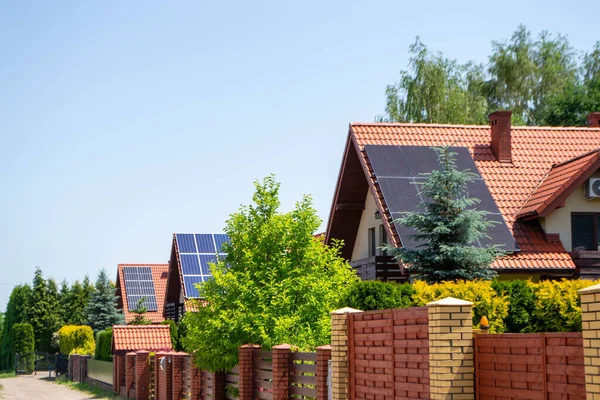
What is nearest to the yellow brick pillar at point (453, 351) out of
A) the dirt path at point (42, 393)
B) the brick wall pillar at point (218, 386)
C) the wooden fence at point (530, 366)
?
the wooden fence at point (530, 366)

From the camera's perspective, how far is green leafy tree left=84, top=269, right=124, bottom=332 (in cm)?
5956

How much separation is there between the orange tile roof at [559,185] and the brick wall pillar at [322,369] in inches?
474

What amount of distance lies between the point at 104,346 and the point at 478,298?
2553 cm

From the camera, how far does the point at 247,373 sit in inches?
731

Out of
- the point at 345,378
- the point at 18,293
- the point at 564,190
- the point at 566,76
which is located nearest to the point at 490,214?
the point at 564,190

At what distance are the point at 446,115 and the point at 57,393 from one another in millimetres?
22237

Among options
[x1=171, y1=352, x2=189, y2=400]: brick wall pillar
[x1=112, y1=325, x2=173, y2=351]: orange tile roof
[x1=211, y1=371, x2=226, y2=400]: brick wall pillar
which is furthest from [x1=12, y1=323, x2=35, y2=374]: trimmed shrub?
[x1=211, y1=371, x2=226, y2=400]: brick wall pillar

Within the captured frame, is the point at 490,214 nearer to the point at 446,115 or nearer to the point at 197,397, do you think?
the point at 197,397

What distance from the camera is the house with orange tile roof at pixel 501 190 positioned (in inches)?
970

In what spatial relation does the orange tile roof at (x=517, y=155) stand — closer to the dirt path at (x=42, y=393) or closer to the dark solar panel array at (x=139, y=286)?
the dirt path at (x=42, y=393)

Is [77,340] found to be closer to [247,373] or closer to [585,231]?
[585,231]

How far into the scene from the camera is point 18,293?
7325cm

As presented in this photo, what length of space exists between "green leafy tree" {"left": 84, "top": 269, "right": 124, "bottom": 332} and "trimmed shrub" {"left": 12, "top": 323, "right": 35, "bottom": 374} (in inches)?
212

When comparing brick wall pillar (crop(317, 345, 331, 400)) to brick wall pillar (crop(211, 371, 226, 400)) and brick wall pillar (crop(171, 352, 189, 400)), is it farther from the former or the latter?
brick wall pillar (crop(171, 352, 189, 400))
